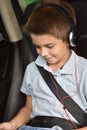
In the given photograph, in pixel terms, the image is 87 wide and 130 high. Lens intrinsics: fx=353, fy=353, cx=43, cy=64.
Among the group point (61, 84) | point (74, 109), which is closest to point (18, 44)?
point (61, 84)

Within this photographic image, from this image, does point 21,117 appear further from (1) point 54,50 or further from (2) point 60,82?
(1) point 54,50

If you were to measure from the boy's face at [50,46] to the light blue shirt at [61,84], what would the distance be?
0.23 ft

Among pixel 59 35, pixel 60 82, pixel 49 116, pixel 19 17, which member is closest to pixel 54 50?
pixel 59 35

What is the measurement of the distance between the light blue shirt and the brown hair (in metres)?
0.15

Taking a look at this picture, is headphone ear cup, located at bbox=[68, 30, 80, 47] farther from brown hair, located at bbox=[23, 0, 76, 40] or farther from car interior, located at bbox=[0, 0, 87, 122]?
car interior, located at bbox=[0, 0, 87, 122]

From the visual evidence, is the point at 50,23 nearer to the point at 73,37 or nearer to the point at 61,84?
the point at 73,37

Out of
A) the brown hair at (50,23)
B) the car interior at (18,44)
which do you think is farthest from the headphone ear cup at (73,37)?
the car interior at (18,44)

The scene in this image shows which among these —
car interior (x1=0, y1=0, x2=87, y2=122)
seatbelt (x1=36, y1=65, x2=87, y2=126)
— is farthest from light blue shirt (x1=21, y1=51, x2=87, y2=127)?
car interior (x1=0, y1=0, x2=87, y2=122)

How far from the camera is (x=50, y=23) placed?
141 centimetres

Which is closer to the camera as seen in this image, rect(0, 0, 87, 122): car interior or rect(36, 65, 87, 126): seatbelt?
rect(36, 65, 87, 126): seatbelt

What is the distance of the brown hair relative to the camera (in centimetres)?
141

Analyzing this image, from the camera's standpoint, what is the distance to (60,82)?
1538 millimetres

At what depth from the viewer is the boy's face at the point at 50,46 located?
1419 mm

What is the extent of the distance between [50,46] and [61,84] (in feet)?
0.64
